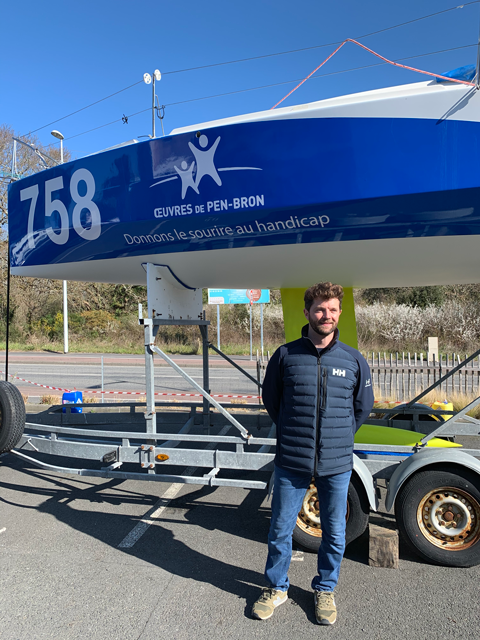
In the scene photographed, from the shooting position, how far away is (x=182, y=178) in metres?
3.77

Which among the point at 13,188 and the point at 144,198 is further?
the point at 13,188

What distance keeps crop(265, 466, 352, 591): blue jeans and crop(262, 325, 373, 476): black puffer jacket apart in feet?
0.36

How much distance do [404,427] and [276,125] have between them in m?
3.93

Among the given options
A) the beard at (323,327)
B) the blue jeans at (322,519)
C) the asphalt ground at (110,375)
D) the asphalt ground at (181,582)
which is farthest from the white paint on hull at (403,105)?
the asphalt ground at (110,375)

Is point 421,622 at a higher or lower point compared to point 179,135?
lower

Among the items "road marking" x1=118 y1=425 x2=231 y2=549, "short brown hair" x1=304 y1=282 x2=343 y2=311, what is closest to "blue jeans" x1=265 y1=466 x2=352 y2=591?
"short brown hair" x1=304 y1=282 x2=343 y2=311

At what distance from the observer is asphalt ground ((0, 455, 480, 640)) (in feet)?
8.23

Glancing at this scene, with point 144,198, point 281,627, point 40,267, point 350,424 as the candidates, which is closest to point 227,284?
point 144,198

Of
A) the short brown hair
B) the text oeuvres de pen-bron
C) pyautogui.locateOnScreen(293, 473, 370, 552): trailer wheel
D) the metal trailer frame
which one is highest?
the text oeuvres de pen-bron

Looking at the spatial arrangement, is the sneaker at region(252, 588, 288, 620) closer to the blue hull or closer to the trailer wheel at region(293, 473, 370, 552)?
the trailer wheel at region(293, 473, 370, 552)

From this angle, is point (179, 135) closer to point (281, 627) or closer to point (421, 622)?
point (281, 627)

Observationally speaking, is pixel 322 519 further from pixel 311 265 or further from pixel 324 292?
pixel 311 265

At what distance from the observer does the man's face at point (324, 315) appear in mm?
2502

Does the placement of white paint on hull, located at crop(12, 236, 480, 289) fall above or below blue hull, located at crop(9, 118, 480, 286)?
below
